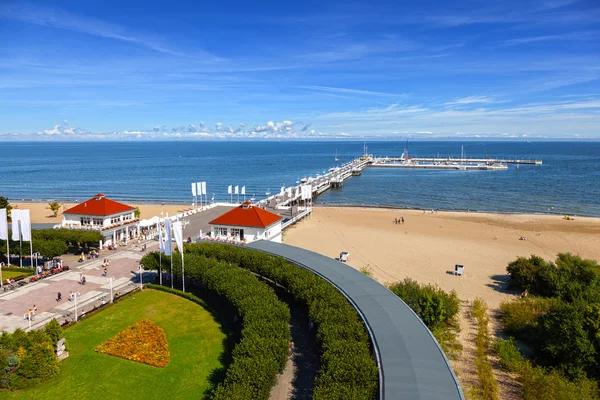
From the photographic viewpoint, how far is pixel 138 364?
19047mm

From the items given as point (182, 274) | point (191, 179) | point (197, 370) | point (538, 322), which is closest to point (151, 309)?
point (182, 274)

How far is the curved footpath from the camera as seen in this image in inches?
544

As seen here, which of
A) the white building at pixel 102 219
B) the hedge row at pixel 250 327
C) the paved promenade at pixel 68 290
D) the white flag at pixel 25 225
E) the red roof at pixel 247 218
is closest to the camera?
the hedge row at pixel 250 327

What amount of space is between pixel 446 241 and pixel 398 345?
1247 inches

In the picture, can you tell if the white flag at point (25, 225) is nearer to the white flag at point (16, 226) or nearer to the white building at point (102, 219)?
the white flag at point (16, 226)

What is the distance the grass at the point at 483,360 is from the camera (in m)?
17.2

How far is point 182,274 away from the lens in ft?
90.1

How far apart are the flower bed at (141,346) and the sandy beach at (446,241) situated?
59.5 feet

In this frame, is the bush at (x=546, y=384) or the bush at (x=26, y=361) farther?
the bush at (x=26, y=361)

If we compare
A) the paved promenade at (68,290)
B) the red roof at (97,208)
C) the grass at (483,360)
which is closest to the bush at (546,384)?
the grass at (483,360)

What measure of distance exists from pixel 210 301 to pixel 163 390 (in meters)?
9.40

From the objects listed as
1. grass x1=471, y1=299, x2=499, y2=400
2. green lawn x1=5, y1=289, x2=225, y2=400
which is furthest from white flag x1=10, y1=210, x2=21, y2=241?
grass x1=471, y1=299, x2=499, y2=400

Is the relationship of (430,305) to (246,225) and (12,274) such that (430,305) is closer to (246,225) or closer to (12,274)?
(246,225)

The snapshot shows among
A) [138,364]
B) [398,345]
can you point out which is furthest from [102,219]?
[398,345]
